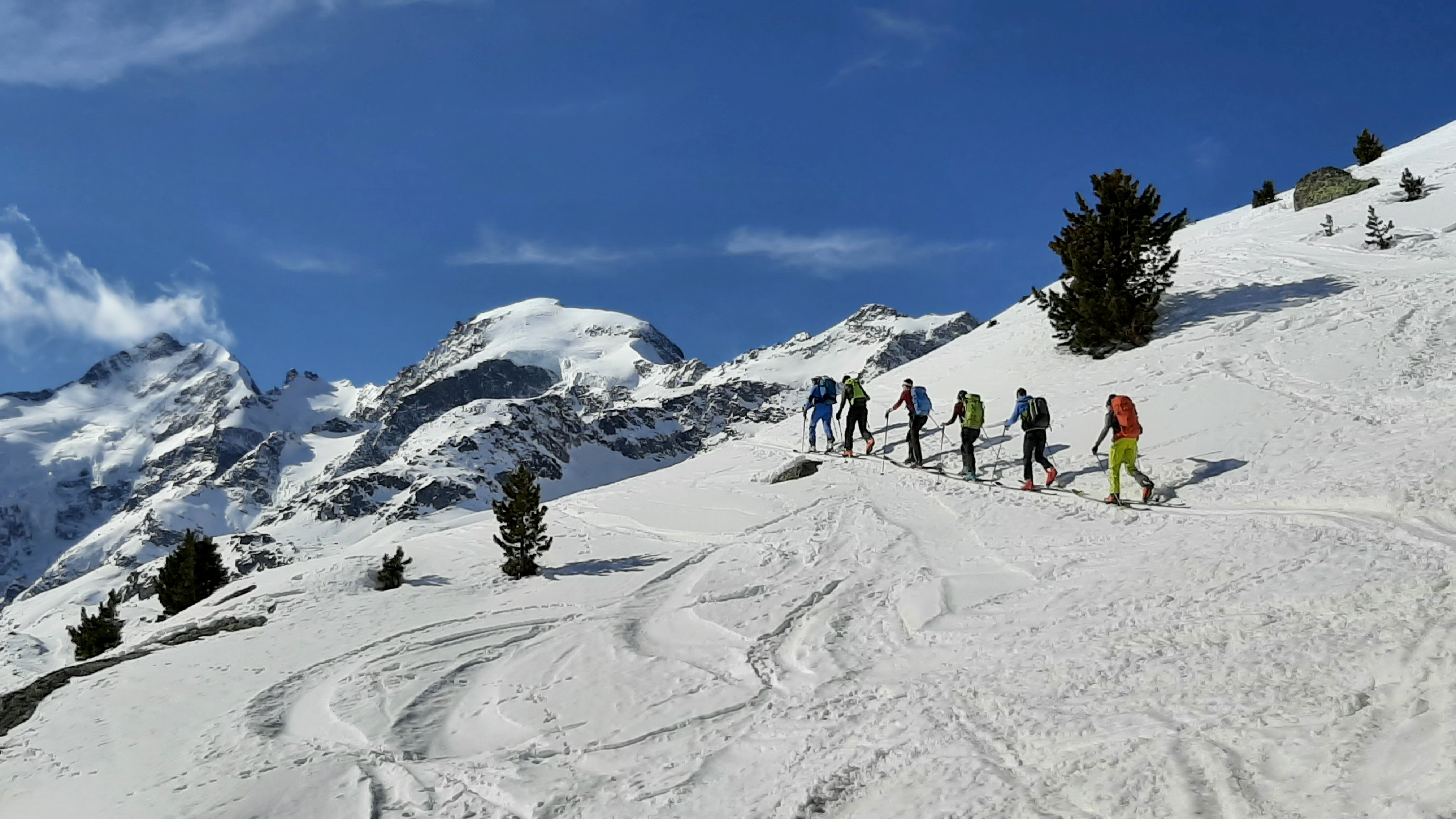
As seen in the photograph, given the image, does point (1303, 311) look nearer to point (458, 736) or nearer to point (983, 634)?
Result: point (983, 634)

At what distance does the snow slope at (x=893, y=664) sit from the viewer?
4.73 meters

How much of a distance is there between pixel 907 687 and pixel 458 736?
11.5 feet

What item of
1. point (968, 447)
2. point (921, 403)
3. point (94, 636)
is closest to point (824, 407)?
point (921, 403)

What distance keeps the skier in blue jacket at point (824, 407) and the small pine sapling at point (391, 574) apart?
10.2 m

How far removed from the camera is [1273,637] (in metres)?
5.96

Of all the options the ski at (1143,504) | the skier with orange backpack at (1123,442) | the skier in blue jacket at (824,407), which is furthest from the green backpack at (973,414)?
the skier in blue jacket at (824,407)

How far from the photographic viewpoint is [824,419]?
65.7ft

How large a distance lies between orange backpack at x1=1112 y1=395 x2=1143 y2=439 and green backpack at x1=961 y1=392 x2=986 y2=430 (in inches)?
137

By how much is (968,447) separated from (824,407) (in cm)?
523

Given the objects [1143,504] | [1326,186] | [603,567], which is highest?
[1326,186]

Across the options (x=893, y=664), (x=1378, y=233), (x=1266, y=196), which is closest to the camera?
(x=893, y=664)

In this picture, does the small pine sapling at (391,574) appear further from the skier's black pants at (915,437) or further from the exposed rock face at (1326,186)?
the exposed rock face at (1326,186)

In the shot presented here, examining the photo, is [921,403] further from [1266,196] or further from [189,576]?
[1266,196]

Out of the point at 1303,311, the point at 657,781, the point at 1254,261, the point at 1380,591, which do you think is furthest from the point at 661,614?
the point at 1254,261
